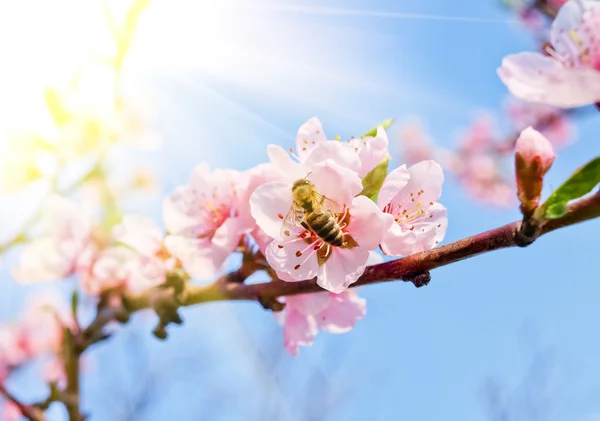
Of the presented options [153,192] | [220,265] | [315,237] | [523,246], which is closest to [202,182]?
[220,265]

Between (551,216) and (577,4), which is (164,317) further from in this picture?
(577,4)

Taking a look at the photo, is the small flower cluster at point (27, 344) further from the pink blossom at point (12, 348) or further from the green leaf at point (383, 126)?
Answer: the green leaf at point (383, 126)

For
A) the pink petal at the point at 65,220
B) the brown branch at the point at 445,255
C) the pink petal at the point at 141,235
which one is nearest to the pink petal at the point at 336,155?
the brown branch at the point at 445,255

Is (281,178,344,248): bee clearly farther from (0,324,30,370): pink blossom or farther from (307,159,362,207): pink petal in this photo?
(0,324,30,370): pink blossom

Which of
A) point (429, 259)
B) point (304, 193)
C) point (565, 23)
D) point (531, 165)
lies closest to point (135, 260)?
point (304, 193)

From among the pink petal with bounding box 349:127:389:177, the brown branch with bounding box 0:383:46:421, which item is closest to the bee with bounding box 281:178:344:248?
the pink petal with bounding box 349:127:389:177

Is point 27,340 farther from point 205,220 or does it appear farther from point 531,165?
point 531,165
